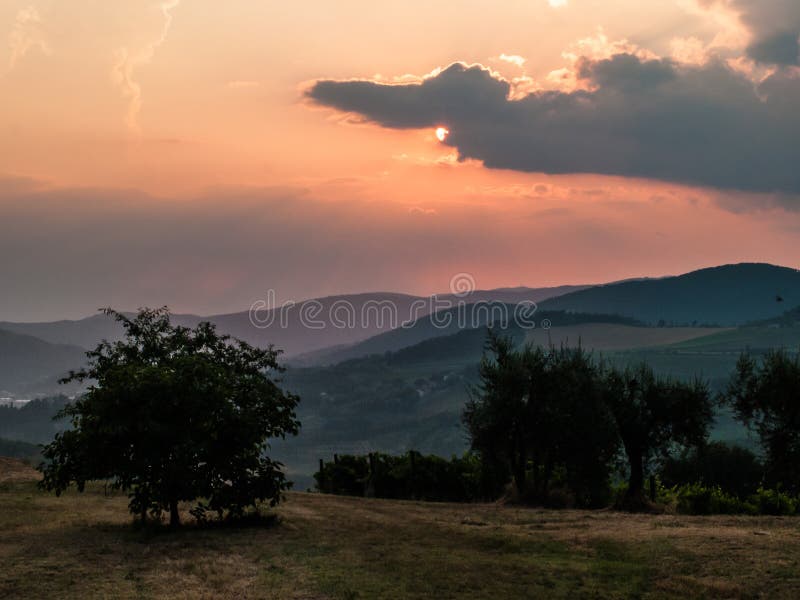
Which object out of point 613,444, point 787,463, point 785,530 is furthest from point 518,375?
point 785,530

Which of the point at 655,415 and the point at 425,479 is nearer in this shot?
the point at 655,415

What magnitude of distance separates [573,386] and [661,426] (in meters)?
5.01

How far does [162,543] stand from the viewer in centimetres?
2442

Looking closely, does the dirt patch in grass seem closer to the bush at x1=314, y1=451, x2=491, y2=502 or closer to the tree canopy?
the bush at x1=314, y1=451, x2=491, y2=502

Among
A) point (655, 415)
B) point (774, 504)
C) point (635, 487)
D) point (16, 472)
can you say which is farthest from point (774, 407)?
point (16, 472)

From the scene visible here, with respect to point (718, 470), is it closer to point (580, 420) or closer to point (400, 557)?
point (580, 420)

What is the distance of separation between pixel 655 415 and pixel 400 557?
2293cm

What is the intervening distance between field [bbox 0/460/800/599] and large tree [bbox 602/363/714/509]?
9.77 meters

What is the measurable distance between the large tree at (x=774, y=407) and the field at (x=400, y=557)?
7577mm

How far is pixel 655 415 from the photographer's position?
40906mm

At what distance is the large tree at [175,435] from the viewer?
86.7ft

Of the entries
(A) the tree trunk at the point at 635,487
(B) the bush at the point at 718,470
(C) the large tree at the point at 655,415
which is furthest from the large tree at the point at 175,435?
(B) the bush at the point at 718,470

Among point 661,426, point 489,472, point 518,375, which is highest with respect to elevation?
point 518,375

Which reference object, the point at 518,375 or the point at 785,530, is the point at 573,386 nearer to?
the point at 518,375
